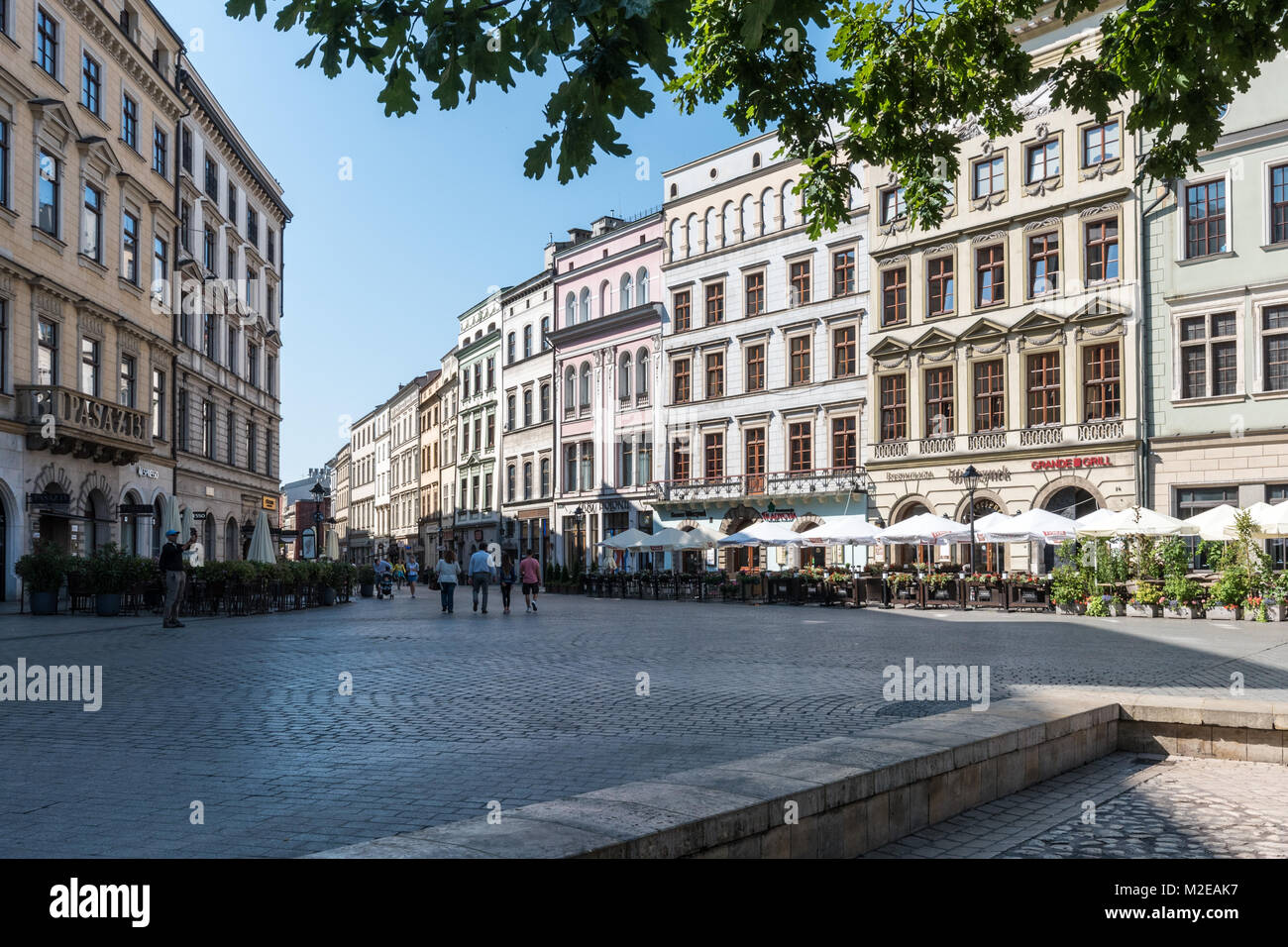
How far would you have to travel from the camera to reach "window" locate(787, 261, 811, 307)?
151ft

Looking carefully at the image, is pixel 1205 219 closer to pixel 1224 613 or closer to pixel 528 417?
pixel 1224 613

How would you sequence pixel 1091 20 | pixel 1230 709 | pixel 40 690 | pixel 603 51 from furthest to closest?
pixel 1091 20 → pixel 40 690 → pixel 1230 709 → pixel 603 51

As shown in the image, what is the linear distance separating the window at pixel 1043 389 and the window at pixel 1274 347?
6.30 meters

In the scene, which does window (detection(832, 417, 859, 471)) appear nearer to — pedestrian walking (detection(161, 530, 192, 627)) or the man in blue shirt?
the man in blue shirt

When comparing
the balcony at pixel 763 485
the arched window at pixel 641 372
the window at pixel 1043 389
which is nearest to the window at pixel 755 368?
the balcony at pixel 763 485

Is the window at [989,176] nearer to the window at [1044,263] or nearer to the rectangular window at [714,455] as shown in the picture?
the window at [1044,263]

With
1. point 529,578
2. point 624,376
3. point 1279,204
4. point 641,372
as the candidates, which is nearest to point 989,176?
point 1279,204

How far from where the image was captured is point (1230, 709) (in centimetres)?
772

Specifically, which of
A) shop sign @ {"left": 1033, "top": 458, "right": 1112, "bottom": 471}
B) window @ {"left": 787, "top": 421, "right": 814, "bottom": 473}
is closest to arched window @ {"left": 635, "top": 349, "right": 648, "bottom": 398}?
window @ {"left": 787, "top": 421, "right": 814, "bottom": 473}

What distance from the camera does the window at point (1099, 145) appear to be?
35.5m

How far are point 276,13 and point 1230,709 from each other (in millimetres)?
7132

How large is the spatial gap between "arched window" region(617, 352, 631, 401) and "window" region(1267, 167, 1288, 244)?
29.7 metres
